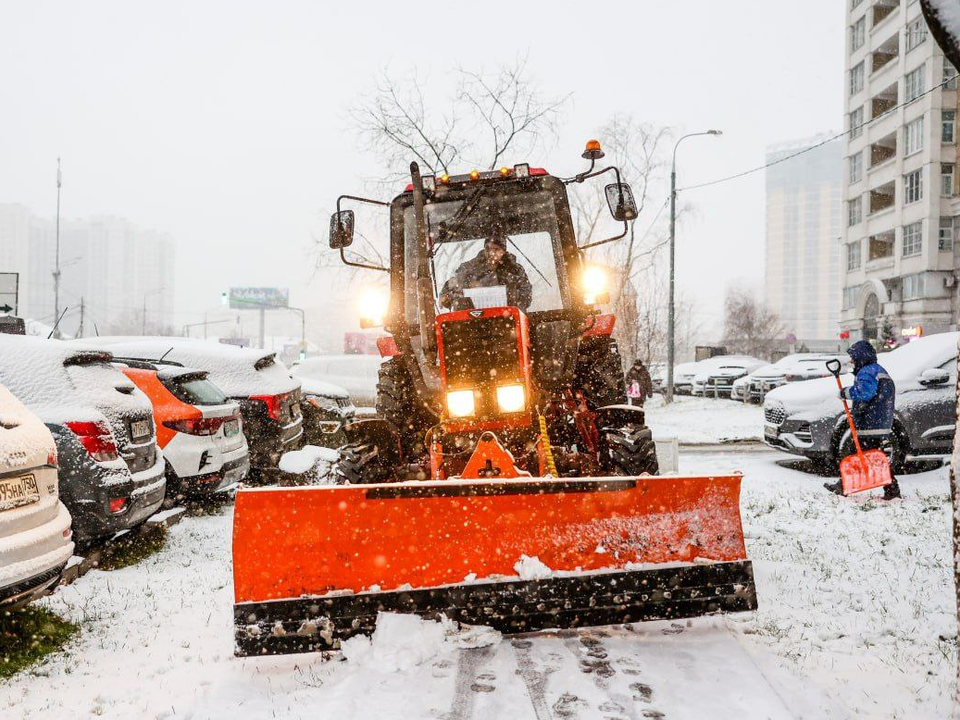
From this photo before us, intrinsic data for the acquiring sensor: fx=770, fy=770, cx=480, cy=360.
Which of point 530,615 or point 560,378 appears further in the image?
point 560,378

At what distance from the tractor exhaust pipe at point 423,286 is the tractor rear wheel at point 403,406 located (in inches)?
31.7

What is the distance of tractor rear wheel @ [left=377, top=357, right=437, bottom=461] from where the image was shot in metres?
5.95

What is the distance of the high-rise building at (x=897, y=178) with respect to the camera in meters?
37.8

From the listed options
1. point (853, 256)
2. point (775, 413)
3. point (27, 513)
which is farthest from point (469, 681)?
point (853, 256)

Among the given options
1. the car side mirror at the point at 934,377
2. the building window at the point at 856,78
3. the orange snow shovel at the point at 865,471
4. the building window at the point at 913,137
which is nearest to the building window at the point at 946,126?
the building window at the point at 913,137

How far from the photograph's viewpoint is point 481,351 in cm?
484

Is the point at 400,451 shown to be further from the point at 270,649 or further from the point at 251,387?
the point at 251,387

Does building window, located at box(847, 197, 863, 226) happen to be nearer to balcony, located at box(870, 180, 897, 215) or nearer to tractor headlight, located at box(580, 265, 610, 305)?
balcony, located at box(870, 180, 897, 215)

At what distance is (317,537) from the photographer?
3.62m

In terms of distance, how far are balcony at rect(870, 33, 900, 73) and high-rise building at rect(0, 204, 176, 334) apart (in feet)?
243

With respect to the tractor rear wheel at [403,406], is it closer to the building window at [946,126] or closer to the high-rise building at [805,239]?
the building window at [946,126]

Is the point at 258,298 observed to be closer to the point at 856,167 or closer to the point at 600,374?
the point at 856,167

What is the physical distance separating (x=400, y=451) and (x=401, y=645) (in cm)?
236

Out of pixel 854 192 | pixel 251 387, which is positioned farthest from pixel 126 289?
pixel 251 387
